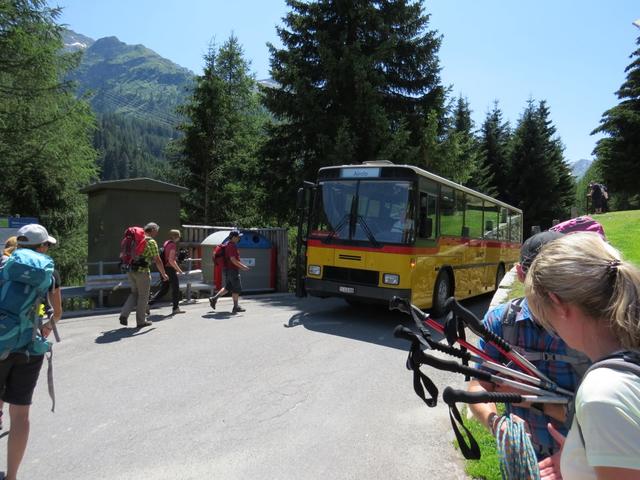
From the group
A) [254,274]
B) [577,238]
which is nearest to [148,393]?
[577,238]

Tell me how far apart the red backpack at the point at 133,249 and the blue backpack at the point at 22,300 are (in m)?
4.66

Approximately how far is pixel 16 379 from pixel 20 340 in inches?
11.4

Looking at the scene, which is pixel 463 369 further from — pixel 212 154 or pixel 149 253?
pixel 212 154

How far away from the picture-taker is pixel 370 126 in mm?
16734

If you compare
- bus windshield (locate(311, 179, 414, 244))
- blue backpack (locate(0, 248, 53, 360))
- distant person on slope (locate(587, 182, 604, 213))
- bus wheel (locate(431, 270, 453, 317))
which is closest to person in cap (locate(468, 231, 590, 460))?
blue backpack (locate(0, 248, 53, 360))

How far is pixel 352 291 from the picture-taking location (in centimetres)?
902

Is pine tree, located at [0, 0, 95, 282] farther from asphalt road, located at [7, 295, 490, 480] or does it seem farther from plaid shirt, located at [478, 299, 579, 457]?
plaid shirt, located at [478, 299, 579, 457]

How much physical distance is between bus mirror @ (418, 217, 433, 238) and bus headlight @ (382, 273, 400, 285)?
950 mm

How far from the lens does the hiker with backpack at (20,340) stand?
3217mm

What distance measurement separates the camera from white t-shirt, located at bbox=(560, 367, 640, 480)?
1.04 meters

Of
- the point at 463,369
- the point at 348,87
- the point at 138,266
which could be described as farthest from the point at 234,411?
the point at 348,87

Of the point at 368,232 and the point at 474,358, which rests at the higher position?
the point at 368,232

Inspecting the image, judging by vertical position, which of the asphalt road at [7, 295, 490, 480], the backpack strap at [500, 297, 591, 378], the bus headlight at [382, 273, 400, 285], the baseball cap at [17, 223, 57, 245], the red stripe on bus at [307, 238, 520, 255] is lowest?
the asphalt road at [7, 295, 490, 480]

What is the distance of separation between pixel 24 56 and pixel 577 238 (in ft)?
59.8
